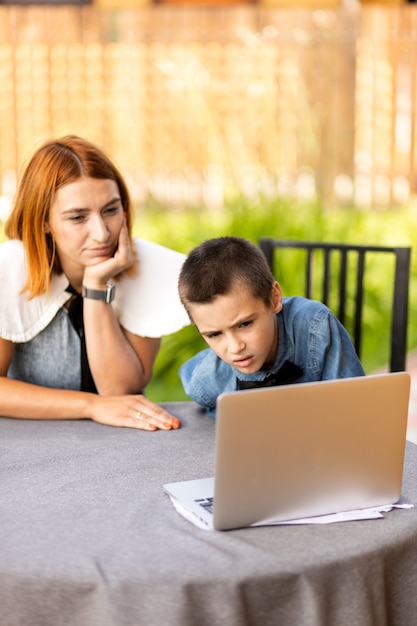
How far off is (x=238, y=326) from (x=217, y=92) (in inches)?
183

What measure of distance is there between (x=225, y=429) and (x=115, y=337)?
954mm

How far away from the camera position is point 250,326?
1598mm

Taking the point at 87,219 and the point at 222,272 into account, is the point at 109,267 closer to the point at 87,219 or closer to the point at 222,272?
the point at 87,219

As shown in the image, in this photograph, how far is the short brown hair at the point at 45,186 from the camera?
2.05 m

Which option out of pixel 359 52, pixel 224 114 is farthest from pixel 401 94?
pixel 224 114

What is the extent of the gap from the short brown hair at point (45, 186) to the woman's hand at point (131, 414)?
347 millimetres

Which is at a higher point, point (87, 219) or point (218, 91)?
point (218, 91)

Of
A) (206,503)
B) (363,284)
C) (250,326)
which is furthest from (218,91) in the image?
(206,503)

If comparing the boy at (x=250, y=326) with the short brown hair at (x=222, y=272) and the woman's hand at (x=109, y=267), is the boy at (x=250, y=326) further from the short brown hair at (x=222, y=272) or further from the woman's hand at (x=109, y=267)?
the woman's hand at (x=109, y=267)

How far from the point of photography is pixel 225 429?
46.4 inches

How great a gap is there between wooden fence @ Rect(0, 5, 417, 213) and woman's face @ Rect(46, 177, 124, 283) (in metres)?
3.80

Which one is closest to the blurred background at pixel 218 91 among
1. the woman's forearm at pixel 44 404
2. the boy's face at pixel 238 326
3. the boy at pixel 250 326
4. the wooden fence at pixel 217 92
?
the wooden fence at pixel 217 92

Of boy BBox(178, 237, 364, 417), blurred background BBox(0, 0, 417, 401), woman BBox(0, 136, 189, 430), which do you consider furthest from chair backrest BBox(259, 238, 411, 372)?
blurred background BBox(0, 0, 417, 401)

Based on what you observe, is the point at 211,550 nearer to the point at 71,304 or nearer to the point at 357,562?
the point at 357,562
